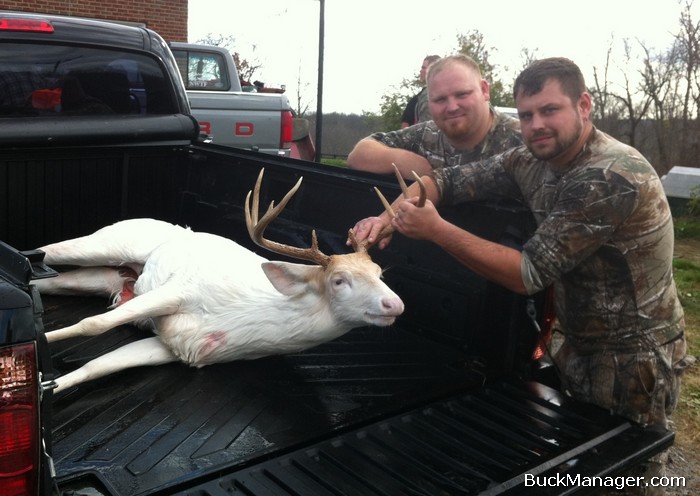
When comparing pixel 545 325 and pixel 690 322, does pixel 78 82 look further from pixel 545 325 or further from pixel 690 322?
pixel 690 322

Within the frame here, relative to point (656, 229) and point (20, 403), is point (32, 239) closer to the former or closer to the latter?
point (20, 403)

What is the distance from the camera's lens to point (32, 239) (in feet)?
13.7

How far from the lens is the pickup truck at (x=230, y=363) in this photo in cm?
213

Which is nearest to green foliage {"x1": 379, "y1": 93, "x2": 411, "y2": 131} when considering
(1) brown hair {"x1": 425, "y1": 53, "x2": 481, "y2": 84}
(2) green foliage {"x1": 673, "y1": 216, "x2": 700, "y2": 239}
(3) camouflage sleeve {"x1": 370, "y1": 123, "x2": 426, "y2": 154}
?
(2) green foliage {"x1": 673, "y1": 216, "x2": 700, "y2": 239}

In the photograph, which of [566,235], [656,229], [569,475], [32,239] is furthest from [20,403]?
[32,239]

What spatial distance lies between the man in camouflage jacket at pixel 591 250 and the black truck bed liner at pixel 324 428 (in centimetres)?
43

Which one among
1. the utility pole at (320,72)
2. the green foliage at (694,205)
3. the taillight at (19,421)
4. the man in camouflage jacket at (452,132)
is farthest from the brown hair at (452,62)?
the utility pole at (320,72)

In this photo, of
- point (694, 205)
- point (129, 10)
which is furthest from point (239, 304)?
point (129, 10)

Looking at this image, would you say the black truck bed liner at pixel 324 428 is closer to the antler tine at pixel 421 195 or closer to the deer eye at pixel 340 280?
Answer: the deer eye at pixel 340 280

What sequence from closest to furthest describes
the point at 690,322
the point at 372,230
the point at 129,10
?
the point at 372,230 → the point at 690,322 → the point at 129,10

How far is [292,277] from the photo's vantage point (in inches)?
123

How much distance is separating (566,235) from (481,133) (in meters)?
1.68

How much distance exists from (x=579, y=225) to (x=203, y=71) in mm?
10315

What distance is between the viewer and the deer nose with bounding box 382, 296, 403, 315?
9.46 ft
